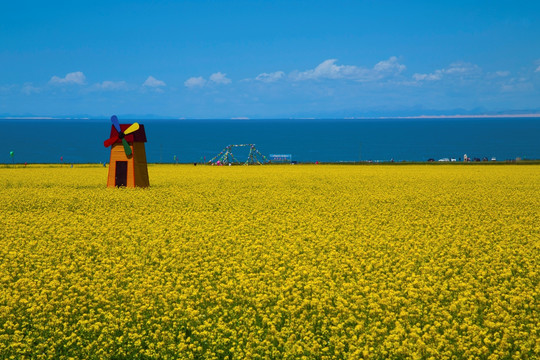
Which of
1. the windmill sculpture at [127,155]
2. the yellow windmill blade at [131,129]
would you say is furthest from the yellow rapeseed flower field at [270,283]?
the yellow windmill blade at [131,129]

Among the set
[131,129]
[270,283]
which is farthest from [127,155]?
→ [270,283]

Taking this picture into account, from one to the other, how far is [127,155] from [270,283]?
2867 cm

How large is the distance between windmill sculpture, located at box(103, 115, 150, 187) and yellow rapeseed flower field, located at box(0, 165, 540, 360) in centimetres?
1108

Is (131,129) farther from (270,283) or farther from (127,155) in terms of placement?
(270,283)

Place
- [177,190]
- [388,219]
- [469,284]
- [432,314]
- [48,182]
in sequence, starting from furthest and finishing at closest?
[48,182], [177,190], [388,219], [469,284], [432,314]

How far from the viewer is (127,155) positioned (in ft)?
138

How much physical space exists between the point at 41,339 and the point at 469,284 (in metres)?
10.8

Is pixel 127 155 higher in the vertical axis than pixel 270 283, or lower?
higher

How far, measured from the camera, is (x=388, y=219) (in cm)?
2781

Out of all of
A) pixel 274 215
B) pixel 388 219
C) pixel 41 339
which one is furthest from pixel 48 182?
pixel 41 339


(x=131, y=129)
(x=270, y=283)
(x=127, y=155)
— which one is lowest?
(x=270, y=283)

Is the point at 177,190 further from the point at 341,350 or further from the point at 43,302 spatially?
the point at 341,350

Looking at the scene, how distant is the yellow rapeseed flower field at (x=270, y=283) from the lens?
1179cm

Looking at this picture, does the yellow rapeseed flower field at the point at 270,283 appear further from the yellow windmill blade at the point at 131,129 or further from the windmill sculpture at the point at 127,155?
the yellow windmill blade at the point at 131,129
